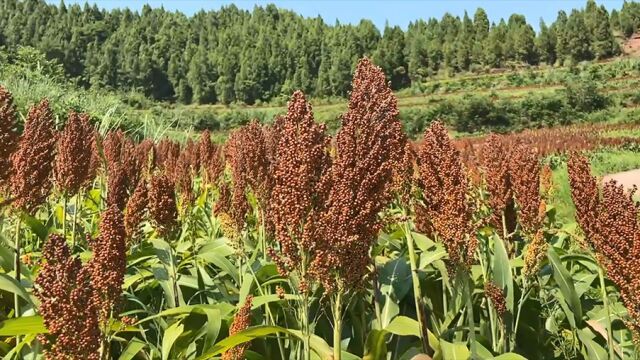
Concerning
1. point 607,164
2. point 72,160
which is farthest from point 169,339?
point 607,164

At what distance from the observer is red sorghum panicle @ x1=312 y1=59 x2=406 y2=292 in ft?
5.24

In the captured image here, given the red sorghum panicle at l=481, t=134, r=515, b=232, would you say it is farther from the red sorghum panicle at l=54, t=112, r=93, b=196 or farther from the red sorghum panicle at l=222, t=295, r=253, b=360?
the red sorghum panicle at l=54, t=112, r=93, b=196

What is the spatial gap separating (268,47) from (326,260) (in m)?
116

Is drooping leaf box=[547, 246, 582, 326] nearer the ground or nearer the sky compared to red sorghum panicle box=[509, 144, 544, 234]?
nearer the ground

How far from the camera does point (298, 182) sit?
157 centimetres

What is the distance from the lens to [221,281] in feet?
10.5

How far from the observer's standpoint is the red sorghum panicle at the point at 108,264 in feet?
4.39

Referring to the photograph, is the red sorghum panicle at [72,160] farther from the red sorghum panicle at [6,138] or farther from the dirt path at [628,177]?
the dirt path at [628,177]

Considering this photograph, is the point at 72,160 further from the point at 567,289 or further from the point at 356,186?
the point at 567,289

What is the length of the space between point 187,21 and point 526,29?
84.2m

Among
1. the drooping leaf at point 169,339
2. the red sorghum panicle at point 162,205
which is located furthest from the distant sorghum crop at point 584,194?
the red sorghum panicle at point 162,205

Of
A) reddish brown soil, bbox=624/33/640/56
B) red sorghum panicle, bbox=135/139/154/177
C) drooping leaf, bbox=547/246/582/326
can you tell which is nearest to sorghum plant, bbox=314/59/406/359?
drooping leaf, bbox=547/246/582/326

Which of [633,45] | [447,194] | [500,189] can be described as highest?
[633,45]

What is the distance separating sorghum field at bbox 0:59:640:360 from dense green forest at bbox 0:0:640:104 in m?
77.1
